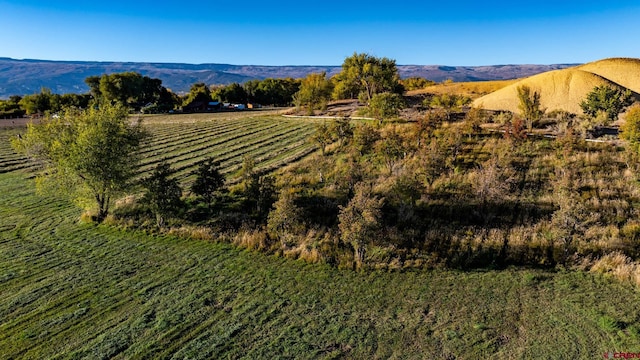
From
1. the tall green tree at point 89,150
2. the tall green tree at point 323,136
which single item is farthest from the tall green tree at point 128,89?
the tall green tree at point 89,150

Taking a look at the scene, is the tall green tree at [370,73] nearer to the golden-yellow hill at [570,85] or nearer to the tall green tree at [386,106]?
the golden-yellow hill at [570,85]

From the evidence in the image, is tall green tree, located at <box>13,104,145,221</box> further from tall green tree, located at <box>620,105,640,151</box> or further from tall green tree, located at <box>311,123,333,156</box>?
tall green tree, located at <box>620,105,640,151</box>

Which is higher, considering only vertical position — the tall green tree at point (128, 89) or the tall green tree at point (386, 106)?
the tall green tree at point (128, 89)

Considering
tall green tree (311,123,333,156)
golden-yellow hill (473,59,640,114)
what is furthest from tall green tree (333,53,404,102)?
tall green tree (311,123,333,156)

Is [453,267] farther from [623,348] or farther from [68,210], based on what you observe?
[68,210]

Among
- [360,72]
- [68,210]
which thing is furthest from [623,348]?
[360,72]

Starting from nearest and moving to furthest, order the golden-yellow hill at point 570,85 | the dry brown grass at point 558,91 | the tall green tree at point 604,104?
the tall green tree at point 604,104 → the dry brown grass at point 558,91 → the golden-yellow hill at point 570,85

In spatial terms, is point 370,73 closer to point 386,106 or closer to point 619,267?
point 386,106
